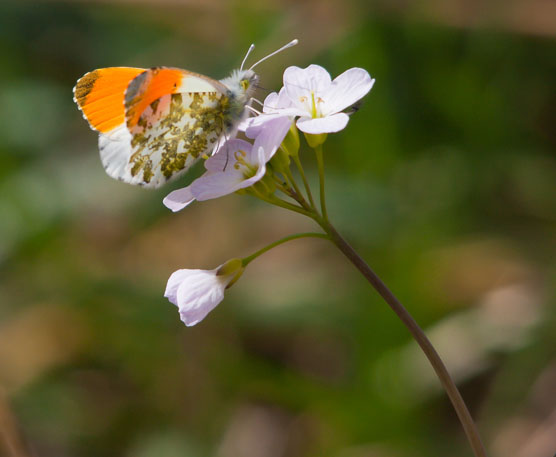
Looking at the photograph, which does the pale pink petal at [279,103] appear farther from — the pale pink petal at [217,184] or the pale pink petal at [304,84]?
the pale pink petal at [217,184]

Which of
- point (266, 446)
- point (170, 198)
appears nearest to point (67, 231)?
point (266, 446)

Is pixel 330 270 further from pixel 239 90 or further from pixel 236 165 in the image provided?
pixel 236 165

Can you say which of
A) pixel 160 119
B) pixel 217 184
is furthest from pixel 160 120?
pixel 217 184

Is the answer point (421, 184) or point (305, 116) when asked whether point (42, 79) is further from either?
point (305, 116)

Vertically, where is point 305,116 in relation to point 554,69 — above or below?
above

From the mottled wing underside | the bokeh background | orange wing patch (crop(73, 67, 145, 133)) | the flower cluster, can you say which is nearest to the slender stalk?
the flower cluster

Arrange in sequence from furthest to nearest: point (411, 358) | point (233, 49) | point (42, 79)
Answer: point (42, 79)
point (233, 49)
point (411, 358)
